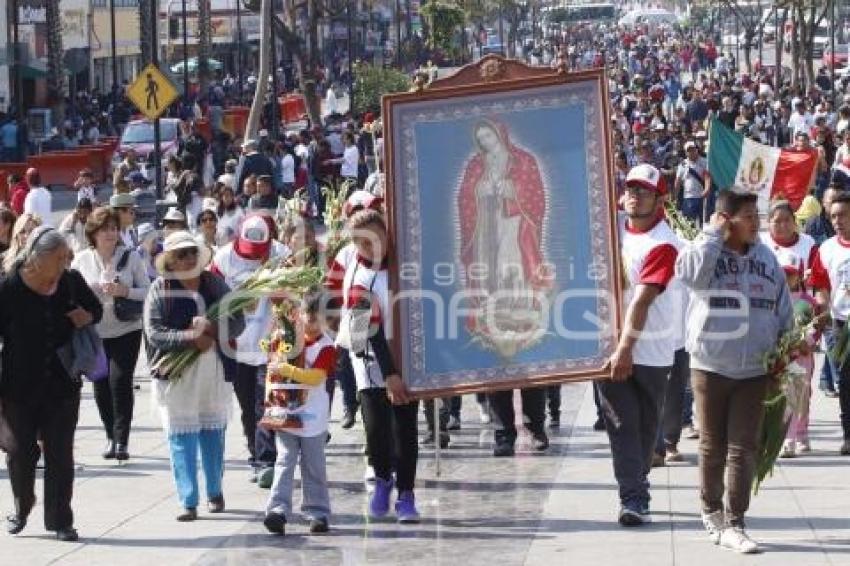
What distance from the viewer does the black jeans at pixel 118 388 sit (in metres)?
13.9

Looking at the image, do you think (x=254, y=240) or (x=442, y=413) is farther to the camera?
(x=442, y=413)

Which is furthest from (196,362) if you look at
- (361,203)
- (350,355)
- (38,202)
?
(38,202)

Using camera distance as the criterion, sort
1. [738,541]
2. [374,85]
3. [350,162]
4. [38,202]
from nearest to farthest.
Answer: [738,541] < [38,202] < [350,162] < [374,85]

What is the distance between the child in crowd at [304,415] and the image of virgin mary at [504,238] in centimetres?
81

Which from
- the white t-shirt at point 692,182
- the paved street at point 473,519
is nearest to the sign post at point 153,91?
the white t-shirt at point 692,182

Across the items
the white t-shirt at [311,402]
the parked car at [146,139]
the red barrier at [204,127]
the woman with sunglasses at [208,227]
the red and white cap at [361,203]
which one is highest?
the red and white cap at [361,203]

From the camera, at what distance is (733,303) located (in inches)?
410

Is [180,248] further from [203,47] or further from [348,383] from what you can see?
[203,47]

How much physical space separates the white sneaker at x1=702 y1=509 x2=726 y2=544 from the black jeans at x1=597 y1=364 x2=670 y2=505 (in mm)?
543

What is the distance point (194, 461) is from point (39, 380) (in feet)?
3.25

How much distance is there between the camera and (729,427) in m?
10.5

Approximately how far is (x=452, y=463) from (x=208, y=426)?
88.3 inches

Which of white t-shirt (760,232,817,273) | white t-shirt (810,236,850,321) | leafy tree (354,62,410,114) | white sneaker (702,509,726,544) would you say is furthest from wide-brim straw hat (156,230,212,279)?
leafy tree (354,62,410,114)

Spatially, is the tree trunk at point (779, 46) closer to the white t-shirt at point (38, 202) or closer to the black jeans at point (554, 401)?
the white t-shirt at point (38, 202)
